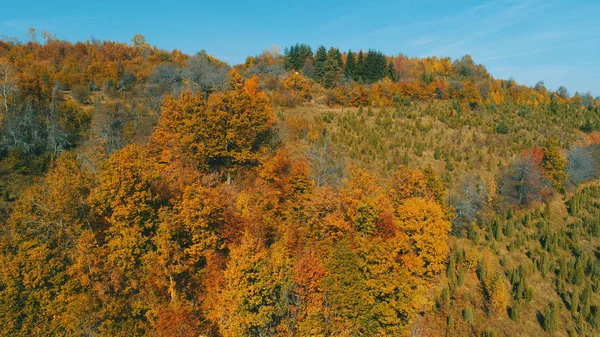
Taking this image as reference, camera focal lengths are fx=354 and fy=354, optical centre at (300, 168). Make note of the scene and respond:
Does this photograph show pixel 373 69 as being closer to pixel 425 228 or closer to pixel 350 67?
pixel 350 67

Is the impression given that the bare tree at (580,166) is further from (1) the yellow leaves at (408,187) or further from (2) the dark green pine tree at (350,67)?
A: (2) the dark green pine tree at (350,67)

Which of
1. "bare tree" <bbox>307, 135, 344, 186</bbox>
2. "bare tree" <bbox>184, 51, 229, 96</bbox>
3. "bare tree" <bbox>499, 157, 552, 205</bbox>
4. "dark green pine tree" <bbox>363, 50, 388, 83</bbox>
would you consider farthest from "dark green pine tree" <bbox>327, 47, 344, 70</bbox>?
"bare tree" <bbox>499, 157, 552, 205</bbox>

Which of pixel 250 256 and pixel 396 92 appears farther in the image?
pixel 396 92

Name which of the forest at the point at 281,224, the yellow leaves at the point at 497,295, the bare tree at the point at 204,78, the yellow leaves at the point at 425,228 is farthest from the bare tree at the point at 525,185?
the bare tree at the point at 204,78

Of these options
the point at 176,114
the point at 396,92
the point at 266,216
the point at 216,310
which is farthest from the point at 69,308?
the point at 396,92

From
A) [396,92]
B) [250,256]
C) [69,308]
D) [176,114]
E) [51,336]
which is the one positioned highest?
[396,92]

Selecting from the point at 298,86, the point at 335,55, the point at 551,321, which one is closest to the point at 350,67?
the point at 335,55

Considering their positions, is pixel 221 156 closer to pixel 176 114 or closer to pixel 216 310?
pixel 176 114
